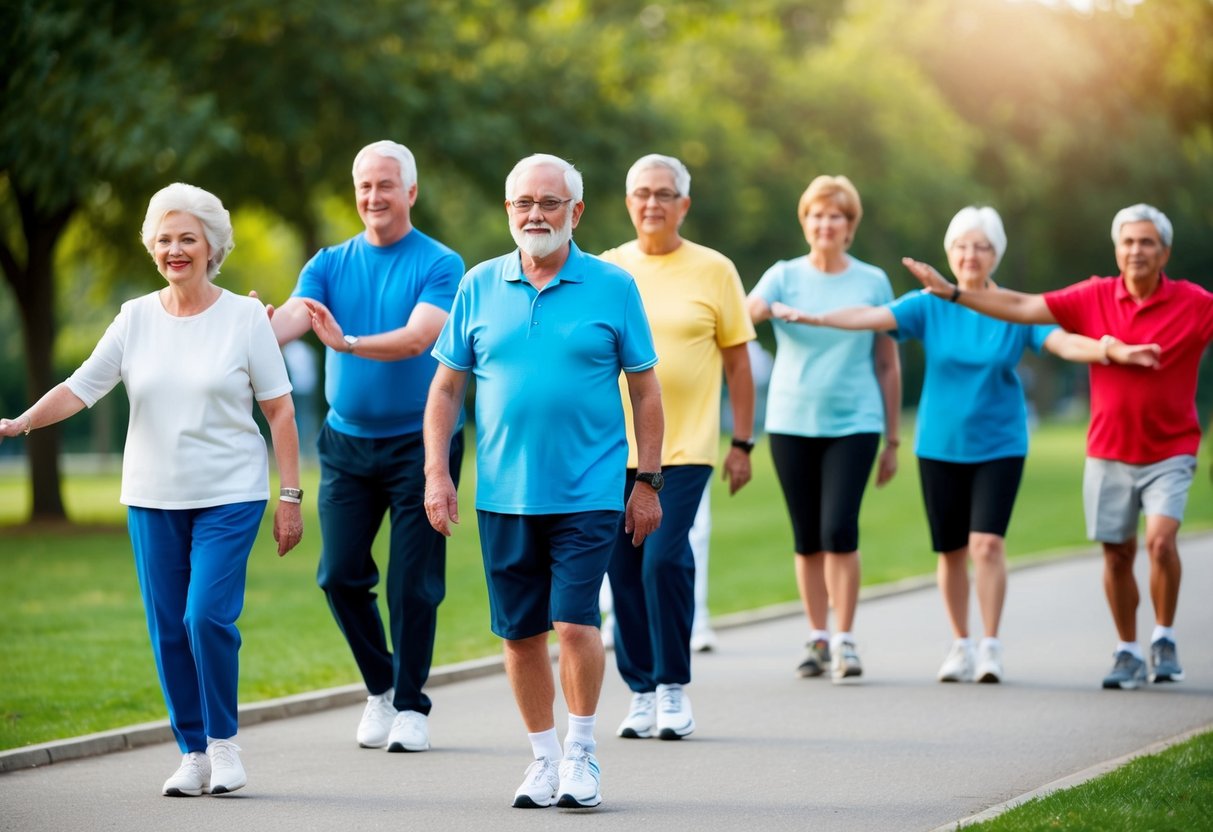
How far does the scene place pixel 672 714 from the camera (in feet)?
25.7

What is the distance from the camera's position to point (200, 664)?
6457 millimetres

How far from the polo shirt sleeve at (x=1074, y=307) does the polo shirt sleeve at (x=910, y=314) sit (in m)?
0.68

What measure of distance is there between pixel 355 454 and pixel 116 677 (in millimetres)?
2839

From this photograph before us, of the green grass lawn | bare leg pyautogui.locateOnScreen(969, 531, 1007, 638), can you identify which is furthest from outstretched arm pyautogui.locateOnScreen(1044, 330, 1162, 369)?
the green grass lawn

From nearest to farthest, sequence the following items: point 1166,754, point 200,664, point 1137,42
A: 1. point 200,664
2. point 1166,754
3. point 1137,42

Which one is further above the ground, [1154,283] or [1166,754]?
[1154,283]

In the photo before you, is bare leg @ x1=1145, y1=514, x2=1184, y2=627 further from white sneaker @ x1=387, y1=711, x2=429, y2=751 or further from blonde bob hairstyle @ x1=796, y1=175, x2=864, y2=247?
white sneaker @ x1=387, y1=711, x2=429, y2=751

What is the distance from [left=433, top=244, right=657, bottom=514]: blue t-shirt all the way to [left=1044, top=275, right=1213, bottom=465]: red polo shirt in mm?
3160

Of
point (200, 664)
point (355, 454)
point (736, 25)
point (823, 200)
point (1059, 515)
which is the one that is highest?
point (736, 25)

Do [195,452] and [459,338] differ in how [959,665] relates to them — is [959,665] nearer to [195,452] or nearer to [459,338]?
[459,338]

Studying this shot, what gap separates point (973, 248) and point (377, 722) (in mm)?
3779

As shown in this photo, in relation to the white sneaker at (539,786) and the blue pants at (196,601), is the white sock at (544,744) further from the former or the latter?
the blue pants at (196,601)

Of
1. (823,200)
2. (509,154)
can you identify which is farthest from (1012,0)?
(823,200)

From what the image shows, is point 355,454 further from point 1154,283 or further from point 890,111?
point 890,111
